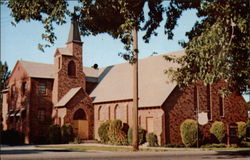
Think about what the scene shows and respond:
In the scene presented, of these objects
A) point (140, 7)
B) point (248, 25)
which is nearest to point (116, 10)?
point (140, 7)

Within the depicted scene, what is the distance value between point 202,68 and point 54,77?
29.3m

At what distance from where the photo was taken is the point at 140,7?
17.1 metres

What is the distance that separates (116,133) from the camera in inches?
1383

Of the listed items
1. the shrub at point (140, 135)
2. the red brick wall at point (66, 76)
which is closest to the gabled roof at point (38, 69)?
the red brick wall at point (66, 76)

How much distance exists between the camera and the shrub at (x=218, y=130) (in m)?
34.0

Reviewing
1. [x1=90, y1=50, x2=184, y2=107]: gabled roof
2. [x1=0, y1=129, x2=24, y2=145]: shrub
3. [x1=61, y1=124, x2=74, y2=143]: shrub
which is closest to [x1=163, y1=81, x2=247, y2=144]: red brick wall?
[x1=90, y1=50, x2=184, y2=107]: gabled roof

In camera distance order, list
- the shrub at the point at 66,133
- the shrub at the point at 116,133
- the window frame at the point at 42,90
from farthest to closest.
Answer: the window frame at the point at 42,90 < the shrub at the point at 66,133 < the shrub at the point at 116,133

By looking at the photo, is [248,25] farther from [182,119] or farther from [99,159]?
[182,119]

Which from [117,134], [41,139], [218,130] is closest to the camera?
[218,130]

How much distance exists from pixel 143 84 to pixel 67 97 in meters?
8.71

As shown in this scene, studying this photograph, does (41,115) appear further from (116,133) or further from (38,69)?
(116,133)

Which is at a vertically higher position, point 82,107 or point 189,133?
point 82,107

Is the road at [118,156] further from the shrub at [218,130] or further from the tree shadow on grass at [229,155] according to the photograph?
the shrub at [218,130]

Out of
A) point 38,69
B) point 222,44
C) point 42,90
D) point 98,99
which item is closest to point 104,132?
point 98,99
